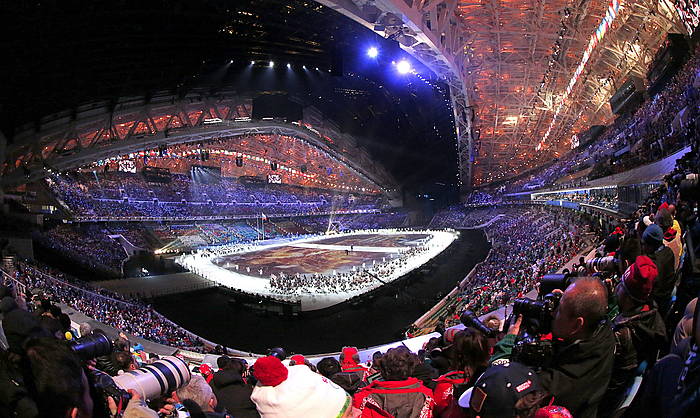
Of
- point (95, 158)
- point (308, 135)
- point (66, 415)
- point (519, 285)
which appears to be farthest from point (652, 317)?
point (308, 135)

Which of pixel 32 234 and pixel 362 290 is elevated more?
pixel 32 234

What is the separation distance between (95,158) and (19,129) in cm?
527

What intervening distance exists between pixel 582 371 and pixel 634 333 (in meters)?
0.67

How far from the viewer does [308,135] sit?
34.4 m

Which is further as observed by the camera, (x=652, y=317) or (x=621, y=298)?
(x=621, y=298)

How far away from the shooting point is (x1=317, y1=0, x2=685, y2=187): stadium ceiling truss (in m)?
13.5

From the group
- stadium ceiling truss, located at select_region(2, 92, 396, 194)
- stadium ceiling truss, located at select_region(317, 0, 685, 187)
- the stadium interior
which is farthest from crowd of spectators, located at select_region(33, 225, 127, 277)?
stadium ceiling truss, located at select_region(317, 0, 685, 187)

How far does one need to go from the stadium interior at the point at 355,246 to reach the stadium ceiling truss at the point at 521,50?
0.16 m

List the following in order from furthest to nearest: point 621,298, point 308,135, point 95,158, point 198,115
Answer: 1. point 308,135
2. point 198,115
3. point 95,158
4. point 621,298

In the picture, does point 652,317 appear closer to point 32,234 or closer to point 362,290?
point 362,290

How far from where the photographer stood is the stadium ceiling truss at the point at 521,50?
1348 cm

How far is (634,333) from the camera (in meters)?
1.86

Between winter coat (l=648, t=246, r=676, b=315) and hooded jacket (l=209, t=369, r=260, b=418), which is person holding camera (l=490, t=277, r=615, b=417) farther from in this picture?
hooded jacket (l=209, t=369, r=260, b=418)

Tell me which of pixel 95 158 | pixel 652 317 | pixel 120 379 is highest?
pixel 95 158
